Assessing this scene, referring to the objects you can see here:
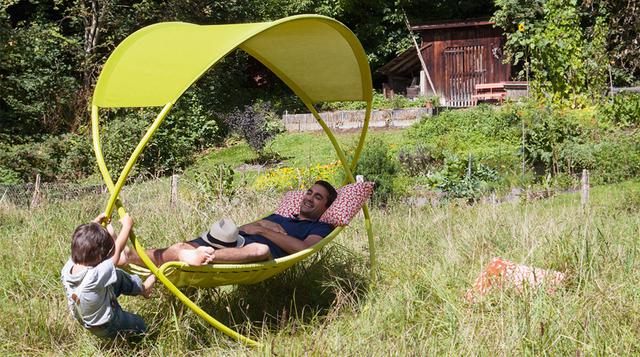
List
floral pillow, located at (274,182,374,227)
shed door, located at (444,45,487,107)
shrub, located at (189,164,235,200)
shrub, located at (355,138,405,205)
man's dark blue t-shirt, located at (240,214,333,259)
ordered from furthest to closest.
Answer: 1. shed door, located at (444,45,487,107)
2. shrub, located at (355,138,405,205)
3. shrub, located at (189,164,235,200)
4. floral pillow, located at (274,182,374,227)
5. man's dark blue t-shirt, located at (240,214,333,259)

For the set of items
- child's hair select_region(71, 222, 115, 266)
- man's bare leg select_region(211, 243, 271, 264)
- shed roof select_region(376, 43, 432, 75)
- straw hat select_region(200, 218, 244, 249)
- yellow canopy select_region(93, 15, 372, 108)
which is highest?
shed roof select_region(376, 43, 432, 75)

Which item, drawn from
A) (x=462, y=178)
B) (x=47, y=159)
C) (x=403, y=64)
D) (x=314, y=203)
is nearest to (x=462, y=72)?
(x=403, y=64)

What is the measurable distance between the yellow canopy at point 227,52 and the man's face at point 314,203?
76 centimetres

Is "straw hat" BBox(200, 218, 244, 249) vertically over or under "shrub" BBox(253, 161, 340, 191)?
over

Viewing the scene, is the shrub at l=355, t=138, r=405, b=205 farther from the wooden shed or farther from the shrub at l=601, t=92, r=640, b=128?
→ the wooden shed

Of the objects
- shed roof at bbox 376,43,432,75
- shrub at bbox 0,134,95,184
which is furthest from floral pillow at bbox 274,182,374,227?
shed roof at bbox 376,43,432,75

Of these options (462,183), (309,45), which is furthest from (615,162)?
(309,45)

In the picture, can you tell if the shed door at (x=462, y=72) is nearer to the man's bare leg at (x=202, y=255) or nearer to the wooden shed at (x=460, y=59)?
the wooden shed at (x=460, y=59)

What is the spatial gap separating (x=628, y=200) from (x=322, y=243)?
4.36 metres

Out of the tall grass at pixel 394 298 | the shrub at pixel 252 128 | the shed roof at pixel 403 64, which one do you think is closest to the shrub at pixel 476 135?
the shrub at pixel 252 128

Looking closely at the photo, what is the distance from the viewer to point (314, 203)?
582 centimetres

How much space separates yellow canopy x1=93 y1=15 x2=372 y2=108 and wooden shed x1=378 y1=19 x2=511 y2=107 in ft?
52.0

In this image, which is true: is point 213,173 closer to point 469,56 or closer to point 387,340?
point 387,340

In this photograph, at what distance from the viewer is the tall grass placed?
400 cm
